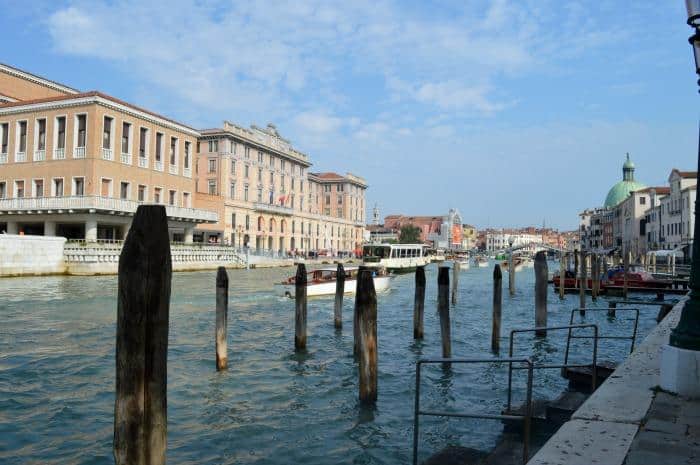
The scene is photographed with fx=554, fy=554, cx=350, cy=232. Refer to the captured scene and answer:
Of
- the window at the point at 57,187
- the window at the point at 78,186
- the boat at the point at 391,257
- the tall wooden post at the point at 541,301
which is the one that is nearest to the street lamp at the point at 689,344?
the tall wooden post at the point at 541,301

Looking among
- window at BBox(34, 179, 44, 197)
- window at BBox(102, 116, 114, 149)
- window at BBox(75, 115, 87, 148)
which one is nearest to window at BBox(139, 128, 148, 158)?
window at BBox(102, 116, 114, 149)

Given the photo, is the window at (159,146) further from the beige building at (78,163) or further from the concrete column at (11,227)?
the concrete column at (11,227)

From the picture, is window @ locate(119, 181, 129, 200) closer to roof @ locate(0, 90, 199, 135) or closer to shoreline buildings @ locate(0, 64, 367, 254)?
shoreline buildings @ locate(0, 64, 367, 254)

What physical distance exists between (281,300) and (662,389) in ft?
61.1

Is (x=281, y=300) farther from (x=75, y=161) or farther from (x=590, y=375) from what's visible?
(x=75, y=161)

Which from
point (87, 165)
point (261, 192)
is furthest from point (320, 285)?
point (261, 192)

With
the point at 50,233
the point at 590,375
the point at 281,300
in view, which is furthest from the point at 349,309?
the point at 50,233

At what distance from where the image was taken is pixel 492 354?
1299cm

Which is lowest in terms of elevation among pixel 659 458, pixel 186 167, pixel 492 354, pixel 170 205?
pixel 492 354

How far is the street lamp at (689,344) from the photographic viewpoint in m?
4.84

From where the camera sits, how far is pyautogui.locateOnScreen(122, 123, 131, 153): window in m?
40.8

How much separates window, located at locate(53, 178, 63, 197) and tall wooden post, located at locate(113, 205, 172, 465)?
40.5 meters

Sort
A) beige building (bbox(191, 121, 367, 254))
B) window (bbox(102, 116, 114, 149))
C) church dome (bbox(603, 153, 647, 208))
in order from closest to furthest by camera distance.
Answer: window (bbox(102, 116, 114, 149))
beige building (bbox(191, 121, 367, 254))
church dome (bbox(603, 153, 647, 208))

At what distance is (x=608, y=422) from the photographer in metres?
4.09
